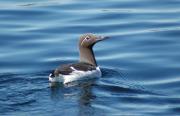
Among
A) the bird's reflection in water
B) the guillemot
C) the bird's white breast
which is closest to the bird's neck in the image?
the guillemot

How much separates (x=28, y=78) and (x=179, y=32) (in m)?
6.69

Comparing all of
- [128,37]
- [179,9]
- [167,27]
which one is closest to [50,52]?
[128,37]

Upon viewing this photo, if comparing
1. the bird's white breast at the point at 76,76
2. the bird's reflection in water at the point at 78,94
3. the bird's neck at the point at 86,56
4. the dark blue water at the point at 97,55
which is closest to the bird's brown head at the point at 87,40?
the bird's neck at the point at 86,56

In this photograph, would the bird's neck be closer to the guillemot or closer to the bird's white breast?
the guillemot

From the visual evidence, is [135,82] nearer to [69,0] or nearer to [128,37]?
[128,37]

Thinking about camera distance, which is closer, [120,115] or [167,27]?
[120,115]

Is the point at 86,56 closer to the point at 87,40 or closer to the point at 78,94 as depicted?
the point at 87,40

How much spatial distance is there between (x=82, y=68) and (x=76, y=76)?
13.1 inches

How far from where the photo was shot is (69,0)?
30531 millimetres

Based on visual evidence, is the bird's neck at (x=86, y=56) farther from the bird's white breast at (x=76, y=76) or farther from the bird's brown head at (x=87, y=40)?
the bird's white breast at (x=76, y=76)

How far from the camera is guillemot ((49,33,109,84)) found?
1972 cm

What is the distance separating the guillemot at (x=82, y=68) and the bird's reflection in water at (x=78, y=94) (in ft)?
0.48

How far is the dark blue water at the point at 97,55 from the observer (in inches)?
695

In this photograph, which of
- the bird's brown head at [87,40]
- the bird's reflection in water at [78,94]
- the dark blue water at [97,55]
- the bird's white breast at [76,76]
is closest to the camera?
the bird's reflection in water at [78,94]
